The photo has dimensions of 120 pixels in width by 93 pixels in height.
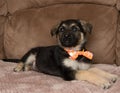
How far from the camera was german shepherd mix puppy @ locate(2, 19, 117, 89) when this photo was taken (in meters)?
2.13

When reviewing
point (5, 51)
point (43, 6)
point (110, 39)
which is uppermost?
point (43, 6)

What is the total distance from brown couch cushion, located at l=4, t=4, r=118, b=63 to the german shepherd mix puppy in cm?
19

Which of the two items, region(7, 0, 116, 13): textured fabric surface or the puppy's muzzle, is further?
region(7, 0, 116, 13): textured fabric surface

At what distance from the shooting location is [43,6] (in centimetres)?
269

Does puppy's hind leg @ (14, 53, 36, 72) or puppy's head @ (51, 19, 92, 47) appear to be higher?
puppy's head @ (51, 19, 92, 47)

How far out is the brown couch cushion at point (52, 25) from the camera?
2.48 m

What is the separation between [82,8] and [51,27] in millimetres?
326

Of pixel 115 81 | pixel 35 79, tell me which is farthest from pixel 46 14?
pixel 115 81

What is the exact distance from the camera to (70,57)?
223 centimetres

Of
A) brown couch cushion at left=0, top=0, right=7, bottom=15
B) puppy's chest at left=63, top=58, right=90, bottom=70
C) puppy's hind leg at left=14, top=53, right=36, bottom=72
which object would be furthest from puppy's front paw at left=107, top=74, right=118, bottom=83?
brown couch cushion at left=0, top=0, right=7, bottom=15

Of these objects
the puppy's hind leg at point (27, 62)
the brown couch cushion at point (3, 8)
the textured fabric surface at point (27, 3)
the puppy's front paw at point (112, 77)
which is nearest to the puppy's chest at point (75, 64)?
the puppy's front paw at point (112, 77)

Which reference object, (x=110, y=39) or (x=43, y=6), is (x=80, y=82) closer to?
(x=110, y=39)

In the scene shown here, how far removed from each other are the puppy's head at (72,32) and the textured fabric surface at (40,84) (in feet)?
0.97

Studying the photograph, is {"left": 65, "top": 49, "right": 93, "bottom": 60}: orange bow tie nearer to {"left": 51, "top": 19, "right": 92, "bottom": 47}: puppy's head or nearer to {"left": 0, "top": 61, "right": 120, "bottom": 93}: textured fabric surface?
{"left": 51, "top": 19, "right": 92, "bottom": 47}: puppy's head
